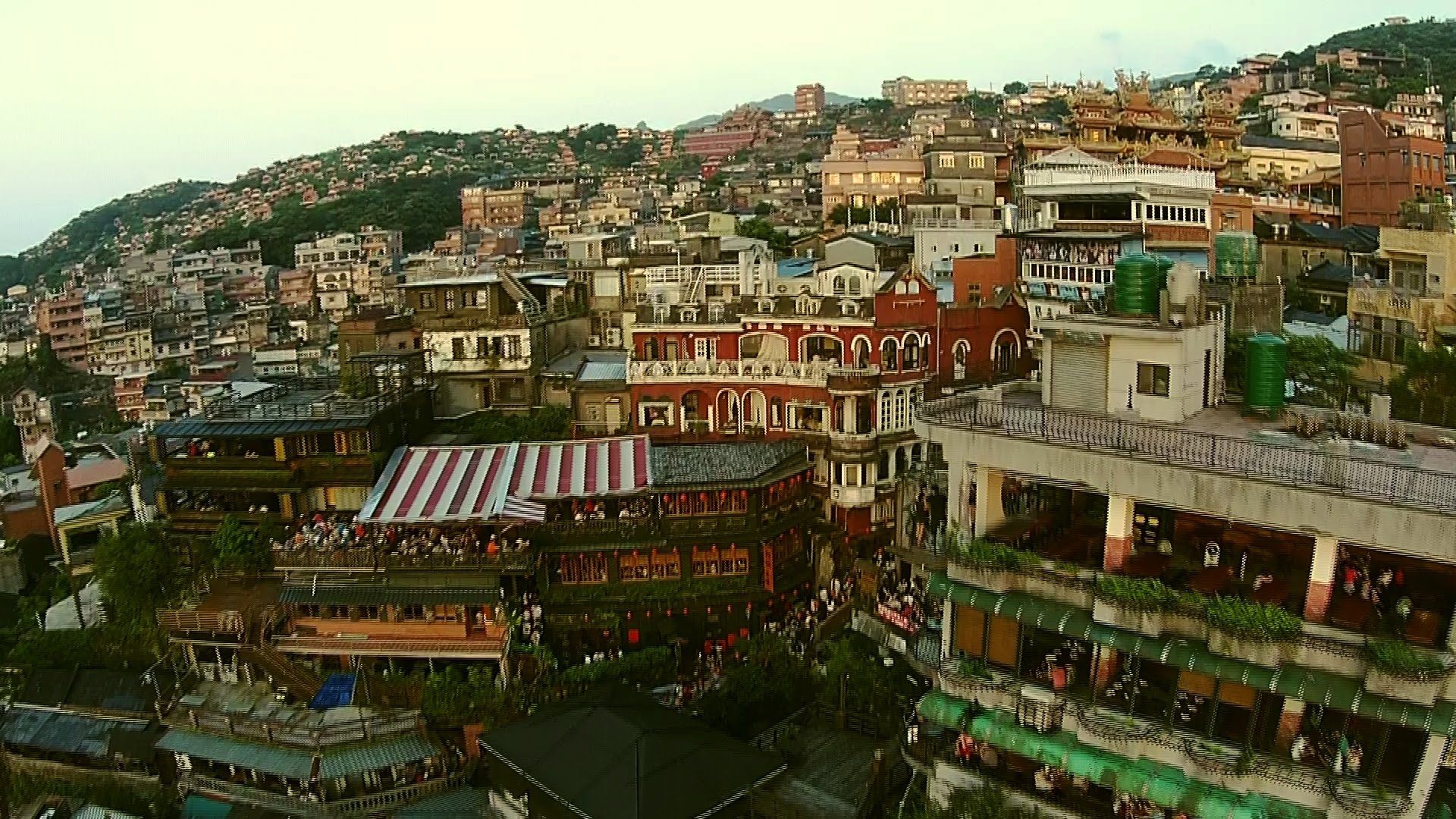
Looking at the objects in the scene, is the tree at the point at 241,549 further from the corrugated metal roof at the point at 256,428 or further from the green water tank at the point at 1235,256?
the green water tank at the point at 1235,256

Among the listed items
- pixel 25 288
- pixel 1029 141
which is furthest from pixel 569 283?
pixel 25 288

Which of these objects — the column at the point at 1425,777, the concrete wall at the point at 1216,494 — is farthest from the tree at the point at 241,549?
the column at the point at 1425,777

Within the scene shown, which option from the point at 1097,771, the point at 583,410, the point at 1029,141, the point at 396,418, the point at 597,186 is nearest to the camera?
the point at 1097,771

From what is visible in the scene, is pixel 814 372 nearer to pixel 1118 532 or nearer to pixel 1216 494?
pixel 1118 532

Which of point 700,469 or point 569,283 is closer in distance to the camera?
point 700,469

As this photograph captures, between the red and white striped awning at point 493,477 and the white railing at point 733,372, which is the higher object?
the white railing at point 733,372

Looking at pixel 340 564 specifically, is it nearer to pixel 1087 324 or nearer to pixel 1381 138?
pixel 1087 324

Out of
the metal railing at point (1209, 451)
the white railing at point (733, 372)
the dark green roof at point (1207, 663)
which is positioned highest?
the metal railing at point (1209, 451)
